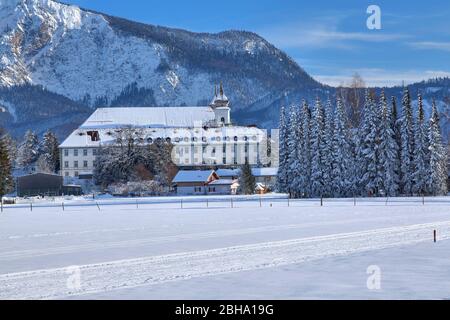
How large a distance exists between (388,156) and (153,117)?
4749 inches

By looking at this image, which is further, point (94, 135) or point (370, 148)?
point (94, 135)

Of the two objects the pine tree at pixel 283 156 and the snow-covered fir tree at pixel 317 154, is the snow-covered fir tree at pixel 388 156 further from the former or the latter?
the pine tree at pixel 283 156

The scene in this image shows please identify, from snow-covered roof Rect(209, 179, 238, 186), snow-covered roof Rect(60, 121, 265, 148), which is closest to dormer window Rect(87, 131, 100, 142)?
snow-covered roof Rect(60, 121, 265, 148)

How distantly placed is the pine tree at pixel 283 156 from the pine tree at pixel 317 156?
5149mm

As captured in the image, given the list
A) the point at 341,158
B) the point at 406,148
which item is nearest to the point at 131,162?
the point at 341,158

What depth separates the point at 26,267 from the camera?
77.7 feet

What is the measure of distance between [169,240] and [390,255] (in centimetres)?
1128

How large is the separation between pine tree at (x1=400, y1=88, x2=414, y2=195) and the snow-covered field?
3053 centimetres

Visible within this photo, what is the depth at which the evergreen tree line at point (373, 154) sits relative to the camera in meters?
73.1

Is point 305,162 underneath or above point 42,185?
above

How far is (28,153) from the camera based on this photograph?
A: 527ft

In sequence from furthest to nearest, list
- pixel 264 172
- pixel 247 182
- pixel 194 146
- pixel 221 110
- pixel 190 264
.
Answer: pixel 221 110, pixel 194 146, pixel 264 172, pixel 247 182, pixel 190 264

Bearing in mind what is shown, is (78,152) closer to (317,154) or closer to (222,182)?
(222,182)

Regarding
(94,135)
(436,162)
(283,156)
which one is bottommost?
(436,162)
